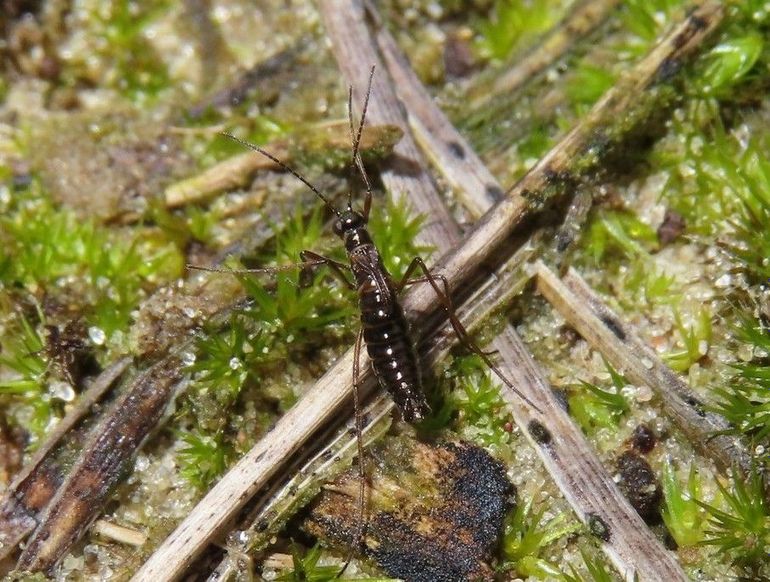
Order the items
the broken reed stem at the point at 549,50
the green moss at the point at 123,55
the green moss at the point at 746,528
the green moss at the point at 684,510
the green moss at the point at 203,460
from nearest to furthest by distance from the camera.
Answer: the green moss at the point at 746,528, the green moss at the point at 684,510, the green moss at the point at 203,460, the broken reed stem at the point at 549,50, the green moss at the point at 123,55

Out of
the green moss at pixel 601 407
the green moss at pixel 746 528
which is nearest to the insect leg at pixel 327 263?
the green moss at pixel 601 407

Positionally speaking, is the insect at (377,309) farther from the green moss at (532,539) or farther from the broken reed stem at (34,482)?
the broken reed stem at (34,482)

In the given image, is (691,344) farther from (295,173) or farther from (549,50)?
(295,173)

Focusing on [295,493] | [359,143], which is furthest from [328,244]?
[295,493]

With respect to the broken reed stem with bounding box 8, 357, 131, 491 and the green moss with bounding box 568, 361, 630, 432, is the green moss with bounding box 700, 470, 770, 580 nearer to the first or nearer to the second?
the green moss with bounding box 568, 361, 630, 432

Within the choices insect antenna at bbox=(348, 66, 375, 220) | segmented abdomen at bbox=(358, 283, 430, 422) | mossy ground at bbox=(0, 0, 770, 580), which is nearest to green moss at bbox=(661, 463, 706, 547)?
mossy ground at bbox=(0, 0, 770, 580)

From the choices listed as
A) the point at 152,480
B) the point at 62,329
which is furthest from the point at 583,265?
the point at 62,329

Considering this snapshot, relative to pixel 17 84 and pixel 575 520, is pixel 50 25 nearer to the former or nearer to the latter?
pixel 17 84
